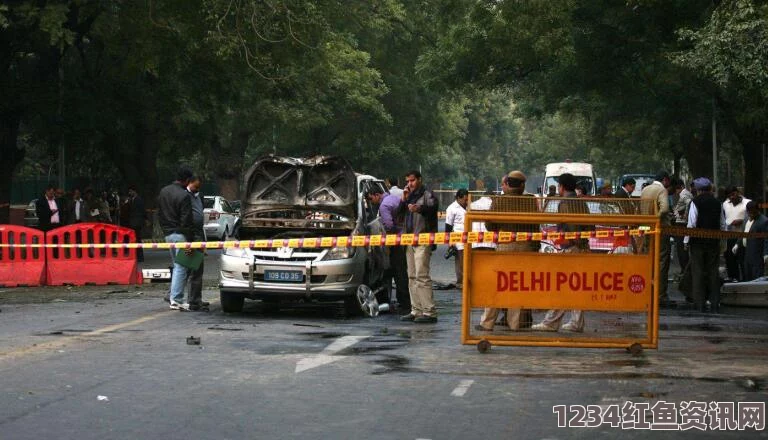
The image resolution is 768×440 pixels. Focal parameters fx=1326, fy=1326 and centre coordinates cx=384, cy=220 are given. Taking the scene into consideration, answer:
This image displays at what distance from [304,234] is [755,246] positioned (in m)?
8.12

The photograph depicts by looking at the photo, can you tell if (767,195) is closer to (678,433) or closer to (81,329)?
(81,329)

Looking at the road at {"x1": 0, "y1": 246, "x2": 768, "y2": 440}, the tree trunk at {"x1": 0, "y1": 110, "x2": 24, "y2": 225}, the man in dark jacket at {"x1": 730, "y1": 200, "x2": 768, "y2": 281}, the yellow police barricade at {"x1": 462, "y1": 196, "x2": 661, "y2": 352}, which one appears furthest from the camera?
the tree trunk at {"x1": 0, "y1": 110, "x2": 24, "y2": 225}

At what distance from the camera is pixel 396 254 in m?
17.2

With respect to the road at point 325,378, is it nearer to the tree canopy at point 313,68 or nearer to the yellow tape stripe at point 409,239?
the yellow tape stripe at point 409,239

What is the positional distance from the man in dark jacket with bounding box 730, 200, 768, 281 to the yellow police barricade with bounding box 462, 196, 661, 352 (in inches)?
352

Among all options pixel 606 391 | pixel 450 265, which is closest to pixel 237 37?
pixel 450 265

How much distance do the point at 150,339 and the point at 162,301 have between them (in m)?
5.28

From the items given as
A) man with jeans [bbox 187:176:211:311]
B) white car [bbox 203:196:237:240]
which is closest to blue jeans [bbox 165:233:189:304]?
man with jeans [bbox 187:176:211:311]

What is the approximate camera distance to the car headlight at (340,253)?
52.8 ft

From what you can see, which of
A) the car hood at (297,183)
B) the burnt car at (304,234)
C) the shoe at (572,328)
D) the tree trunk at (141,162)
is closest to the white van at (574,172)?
the tree trunk at (141,162)

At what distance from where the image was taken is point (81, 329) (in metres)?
14.3

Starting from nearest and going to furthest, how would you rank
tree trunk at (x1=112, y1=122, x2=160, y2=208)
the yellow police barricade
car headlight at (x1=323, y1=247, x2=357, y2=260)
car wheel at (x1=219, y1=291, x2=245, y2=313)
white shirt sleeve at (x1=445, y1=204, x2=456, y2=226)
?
the yellow police barricade
car headlight at (x1=323, y1=247, x2=357, y2=260)
car wheel at (x1=219, y1=291, x2=245, y2=313)
white shirt sleeve at (x1=445, y1=204, x2=456, y2=226)
tree trunk at (x1=112, y1=122, x2=160, y2=208)

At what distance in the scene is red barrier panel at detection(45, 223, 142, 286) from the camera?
70.6ft

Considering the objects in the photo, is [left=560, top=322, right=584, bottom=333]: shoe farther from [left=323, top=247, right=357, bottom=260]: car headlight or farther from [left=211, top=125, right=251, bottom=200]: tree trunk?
[left=211, top=125, right=251, bottom=200]: tree trunk
